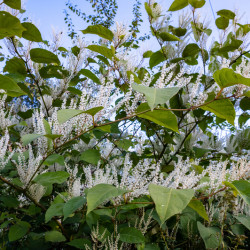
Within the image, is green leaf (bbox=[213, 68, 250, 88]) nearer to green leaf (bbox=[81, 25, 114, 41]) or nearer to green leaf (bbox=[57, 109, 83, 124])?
green leaf (bbox=[57, 109, 83, 124])

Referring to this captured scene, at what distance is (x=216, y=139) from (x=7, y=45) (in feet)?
5.61

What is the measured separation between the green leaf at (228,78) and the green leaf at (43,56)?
3.11ft

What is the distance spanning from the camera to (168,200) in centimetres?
72

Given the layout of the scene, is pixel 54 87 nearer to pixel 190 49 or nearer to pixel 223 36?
pixel 190 49

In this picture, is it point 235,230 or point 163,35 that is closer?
point 235,230

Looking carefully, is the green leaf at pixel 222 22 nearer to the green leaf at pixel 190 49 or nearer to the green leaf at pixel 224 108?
the green leaf at pixel 190 49

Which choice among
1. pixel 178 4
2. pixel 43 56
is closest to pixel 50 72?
pixel 43 56

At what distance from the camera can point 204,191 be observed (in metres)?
1.13

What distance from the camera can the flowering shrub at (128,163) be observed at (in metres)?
0.86

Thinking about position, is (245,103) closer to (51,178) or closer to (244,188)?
(244,188)

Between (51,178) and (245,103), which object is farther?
(245,103)

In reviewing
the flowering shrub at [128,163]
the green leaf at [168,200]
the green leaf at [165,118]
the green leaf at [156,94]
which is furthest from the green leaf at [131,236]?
the green leaf at [156,94]

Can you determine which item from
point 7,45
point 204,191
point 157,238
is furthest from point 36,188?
point 7,45

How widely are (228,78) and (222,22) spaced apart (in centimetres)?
122
